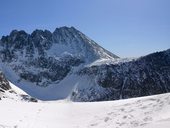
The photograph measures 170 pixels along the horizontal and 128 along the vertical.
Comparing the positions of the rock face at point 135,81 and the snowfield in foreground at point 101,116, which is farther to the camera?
the rock face at point 135,81

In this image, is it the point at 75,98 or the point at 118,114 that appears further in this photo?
the point at 75,98

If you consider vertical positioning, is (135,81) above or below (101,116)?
above

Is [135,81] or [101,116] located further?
[135,81]

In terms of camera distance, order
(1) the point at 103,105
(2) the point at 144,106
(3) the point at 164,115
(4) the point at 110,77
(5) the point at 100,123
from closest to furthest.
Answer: (3) the point at 164,115
(5) the point at 100,123
(2) the point at 144,106
(1) the point at 103,105
(4) the point at 110,77

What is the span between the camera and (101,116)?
25719 mm

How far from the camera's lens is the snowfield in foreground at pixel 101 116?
21.4 meters

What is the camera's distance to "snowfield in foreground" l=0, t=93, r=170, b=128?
70.1 feet

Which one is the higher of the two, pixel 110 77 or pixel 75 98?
pixel 110 77

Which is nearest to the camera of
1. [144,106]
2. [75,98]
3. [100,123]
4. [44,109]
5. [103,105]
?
[100,123]

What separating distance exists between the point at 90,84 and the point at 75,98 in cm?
1680

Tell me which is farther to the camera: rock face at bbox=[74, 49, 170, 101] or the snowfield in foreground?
rock face at bbox=[74, 49, 170, 101]

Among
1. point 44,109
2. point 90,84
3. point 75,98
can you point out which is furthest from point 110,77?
point 44,109

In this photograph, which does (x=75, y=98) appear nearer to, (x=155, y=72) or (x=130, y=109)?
(x=155, y=72)

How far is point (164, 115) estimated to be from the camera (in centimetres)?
2088
